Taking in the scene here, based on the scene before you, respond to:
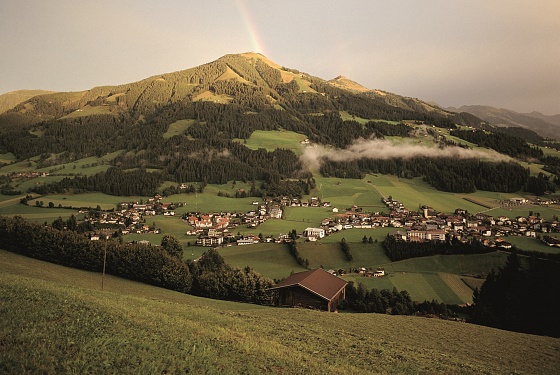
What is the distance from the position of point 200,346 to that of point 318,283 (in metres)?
32.8

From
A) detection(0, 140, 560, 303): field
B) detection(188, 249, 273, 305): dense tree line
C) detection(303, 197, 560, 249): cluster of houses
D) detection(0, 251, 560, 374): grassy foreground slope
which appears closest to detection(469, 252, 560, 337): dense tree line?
detection(0, 140, 560, 303): field

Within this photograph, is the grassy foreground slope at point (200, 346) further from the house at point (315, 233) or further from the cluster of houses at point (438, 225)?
the cluster of houses at point (438, 225)

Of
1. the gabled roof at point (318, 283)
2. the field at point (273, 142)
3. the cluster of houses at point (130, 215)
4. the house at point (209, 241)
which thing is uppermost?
the field at point (273, 142)

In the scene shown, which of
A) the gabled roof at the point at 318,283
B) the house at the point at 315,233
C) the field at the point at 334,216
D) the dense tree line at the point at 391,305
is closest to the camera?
the gabled roof at the point at 318,283

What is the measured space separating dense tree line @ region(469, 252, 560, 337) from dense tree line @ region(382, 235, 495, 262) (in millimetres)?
26369

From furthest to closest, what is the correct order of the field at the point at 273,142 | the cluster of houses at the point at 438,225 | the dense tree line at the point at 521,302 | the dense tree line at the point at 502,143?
the field at the point at 273,142 → the dense tree line at the point at 502,143 → the cluster of houses at the point at 438,225 → the dense tree line at the point at 521,302

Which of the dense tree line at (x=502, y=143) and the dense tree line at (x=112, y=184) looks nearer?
the dense tree line at (x=112, y=184)

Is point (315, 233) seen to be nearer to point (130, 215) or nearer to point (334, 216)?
point (334, 216)

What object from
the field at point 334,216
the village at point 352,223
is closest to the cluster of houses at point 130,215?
the village at point 352,223

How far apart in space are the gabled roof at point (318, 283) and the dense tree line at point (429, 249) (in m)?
33.8

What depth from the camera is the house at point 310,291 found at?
1588 inches

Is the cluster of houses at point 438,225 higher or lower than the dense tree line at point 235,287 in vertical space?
higher

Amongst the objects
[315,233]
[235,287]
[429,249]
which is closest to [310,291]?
[235,287]

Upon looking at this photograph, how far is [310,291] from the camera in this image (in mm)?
40344
